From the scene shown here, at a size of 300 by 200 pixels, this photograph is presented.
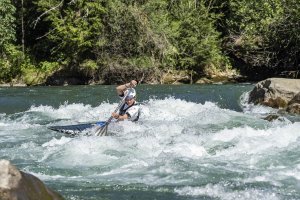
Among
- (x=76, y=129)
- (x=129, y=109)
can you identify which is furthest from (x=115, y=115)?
(x=76, y=129)

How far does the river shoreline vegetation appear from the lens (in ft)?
80.2

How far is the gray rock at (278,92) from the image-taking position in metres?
14.2

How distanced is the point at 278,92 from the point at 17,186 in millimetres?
11598

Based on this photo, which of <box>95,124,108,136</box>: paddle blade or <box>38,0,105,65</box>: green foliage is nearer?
<box>95,124,108,136</box>: paddle blade

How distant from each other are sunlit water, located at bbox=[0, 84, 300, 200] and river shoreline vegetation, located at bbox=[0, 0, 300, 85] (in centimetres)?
1060

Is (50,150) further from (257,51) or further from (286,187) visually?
(257,51)

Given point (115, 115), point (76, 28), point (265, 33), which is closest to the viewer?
point (115, 115)

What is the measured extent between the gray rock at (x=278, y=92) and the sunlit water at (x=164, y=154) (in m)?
Result: 0.45

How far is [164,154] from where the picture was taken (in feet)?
27.0

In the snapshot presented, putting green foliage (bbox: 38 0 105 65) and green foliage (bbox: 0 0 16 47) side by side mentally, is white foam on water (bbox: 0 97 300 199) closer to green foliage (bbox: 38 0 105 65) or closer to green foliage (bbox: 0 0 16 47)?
green foliage (bbox: 38 0 105 65)

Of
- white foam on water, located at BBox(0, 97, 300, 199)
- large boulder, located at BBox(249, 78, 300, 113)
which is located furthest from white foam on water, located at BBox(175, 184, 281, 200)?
large boulder, located at BBox(249, 78, 300, 113)

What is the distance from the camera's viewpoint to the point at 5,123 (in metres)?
12.2

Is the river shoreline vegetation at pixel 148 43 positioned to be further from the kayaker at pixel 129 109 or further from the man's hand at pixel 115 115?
→ the man's hand at pixel 115 115

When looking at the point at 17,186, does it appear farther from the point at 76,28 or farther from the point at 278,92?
the point at 76,28
